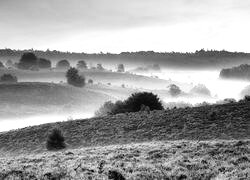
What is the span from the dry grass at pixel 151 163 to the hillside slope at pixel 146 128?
16.4ft

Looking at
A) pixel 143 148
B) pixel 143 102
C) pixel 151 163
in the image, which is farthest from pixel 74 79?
pixel 151 163

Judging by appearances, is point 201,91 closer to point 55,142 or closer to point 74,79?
point 74,79

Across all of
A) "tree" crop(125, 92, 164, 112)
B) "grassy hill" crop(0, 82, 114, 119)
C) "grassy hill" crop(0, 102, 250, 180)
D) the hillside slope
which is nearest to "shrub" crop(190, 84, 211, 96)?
"grassy hill" crop(0, 82, 114, 119)

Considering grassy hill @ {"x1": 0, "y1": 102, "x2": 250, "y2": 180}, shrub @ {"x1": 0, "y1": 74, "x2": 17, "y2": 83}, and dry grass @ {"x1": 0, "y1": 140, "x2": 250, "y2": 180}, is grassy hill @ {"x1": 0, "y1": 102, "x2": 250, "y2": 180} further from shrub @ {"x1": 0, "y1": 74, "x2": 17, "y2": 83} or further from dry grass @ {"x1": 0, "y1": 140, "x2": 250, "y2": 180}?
shrub @ {"x1": 0, "y1": 74, "x2": 17, "y2": 83}

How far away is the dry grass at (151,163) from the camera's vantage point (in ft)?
62.7

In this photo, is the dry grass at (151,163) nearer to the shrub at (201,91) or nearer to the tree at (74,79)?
the tree at (74,79)

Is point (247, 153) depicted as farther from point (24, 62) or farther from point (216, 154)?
point (24, 62)

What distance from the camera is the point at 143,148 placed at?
2797 centimetres

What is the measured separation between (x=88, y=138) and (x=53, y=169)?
1507 centimetres

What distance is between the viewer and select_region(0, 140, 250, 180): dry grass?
19109 millimetres

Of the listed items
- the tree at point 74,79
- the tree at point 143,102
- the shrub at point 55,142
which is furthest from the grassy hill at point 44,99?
the shrub at point 55,142

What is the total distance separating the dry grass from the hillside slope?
16.4 feet

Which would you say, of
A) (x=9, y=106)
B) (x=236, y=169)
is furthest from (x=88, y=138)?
(x=9, y=106)

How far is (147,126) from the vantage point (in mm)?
37906
